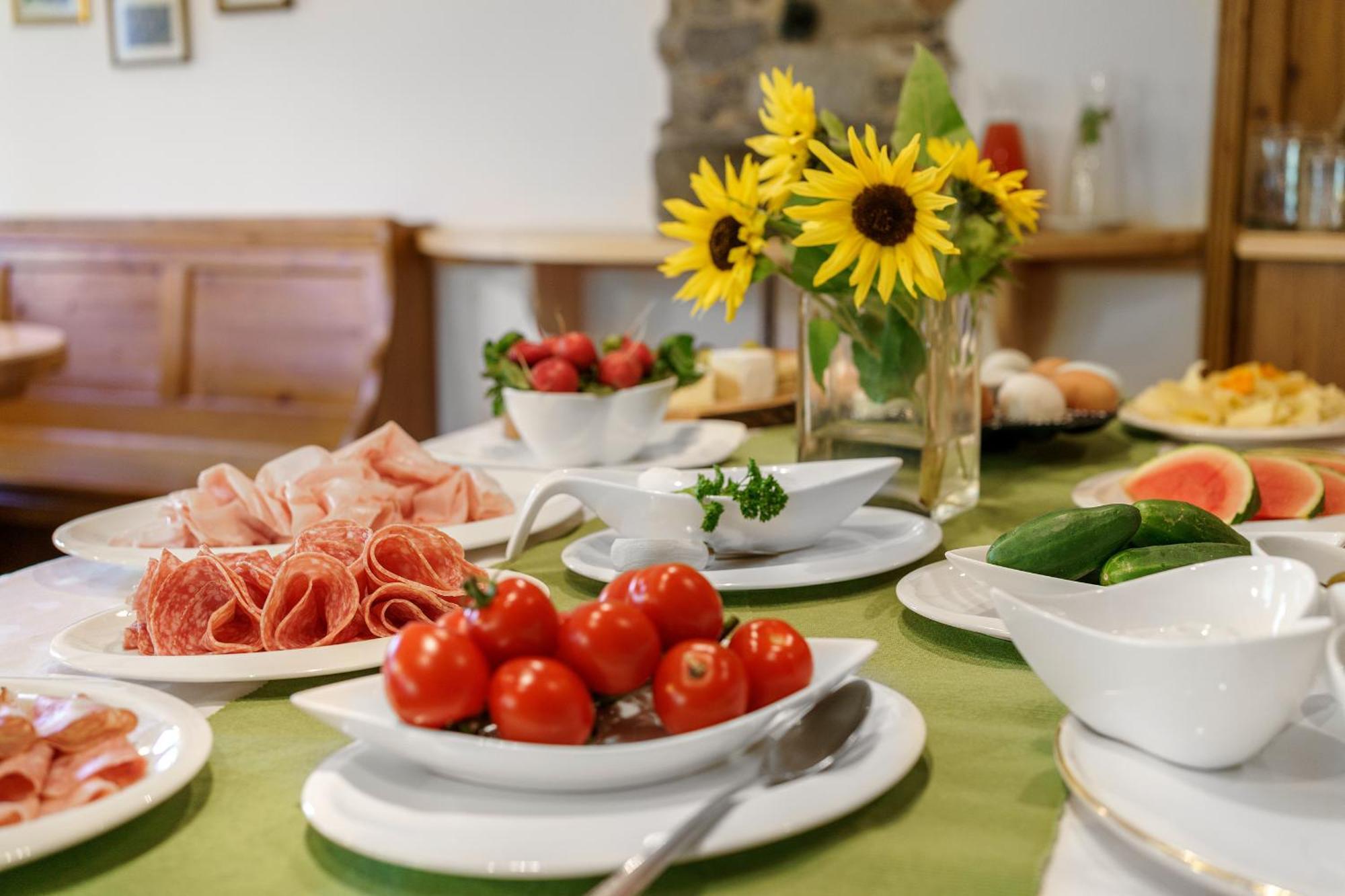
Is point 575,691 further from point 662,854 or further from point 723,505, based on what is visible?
point 723,505

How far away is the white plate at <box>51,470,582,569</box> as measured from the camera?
129 cm

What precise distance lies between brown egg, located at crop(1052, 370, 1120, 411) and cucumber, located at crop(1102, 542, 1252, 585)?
917 mm

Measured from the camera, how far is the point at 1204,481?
4.78 ft

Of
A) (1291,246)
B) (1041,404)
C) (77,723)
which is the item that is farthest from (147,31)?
(77,723)

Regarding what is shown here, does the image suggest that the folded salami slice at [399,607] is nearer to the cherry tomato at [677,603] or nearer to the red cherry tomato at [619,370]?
the cherry tomato at [677,603]

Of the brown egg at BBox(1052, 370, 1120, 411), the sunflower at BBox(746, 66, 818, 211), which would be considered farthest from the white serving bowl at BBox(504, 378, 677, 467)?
the brown egg at BBox(1052, 370, 1120, 411)

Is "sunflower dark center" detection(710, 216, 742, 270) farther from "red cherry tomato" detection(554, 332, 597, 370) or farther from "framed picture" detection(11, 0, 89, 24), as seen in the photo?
"framed picture" detection(11, 0, 89, 24)

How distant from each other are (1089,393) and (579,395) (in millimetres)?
788

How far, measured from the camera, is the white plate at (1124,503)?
1341 mm

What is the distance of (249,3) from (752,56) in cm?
212

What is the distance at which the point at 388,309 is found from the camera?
177 inches

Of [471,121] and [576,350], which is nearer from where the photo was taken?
[576,350]

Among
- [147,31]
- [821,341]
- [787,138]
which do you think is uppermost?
[147,31]

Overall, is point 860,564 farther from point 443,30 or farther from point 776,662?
point 443,30
